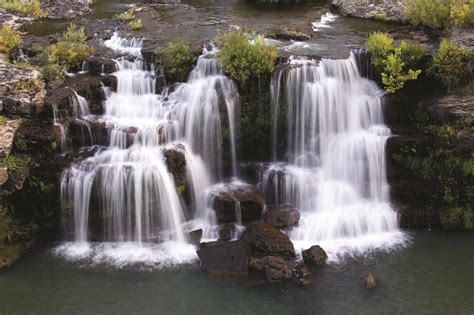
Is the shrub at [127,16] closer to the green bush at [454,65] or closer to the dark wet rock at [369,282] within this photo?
the green bush at [454,65]

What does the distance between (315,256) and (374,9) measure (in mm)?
14402

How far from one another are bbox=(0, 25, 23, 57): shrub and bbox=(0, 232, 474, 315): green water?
8.96 metres

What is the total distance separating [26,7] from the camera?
25.1 metres

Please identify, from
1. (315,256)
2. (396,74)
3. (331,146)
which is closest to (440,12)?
(396,74)

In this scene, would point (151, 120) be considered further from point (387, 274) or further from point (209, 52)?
point (387, 274)

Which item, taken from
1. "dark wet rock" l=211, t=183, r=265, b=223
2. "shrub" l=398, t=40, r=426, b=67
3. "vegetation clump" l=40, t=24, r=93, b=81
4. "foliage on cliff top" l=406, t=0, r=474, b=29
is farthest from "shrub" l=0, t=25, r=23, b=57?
"foliage on cliff top" l=406, t=0, r=474, b=29

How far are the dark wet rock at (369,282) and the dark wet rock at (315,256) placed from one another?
1.36 meters

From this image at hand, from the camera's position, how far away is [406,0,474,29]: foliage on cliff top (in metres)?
18.8

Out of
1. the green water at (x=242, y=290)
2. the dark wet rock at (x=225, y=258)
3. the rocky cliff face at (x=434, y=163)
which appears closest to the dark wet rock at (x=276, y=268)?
the green water at (x=242, y=290)

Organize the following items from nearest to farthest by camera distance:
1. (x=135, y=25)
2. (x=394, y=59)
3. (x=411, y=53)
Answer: (x=394, y=59) < (x=411, y=53) < (x=135, y=25)

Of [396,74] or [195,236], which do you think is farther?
[396,74]

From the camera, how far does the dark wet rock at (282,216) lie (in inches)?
631

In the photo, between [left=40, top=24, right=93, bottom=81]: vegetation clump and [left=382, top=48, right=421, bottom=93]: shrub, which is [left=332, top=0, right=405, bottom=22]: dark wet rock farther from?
[left=40, top=24, right=93, bottom=81]: vegetation clump

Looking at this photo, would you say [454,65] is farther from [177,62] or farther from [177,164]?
[177,164]
